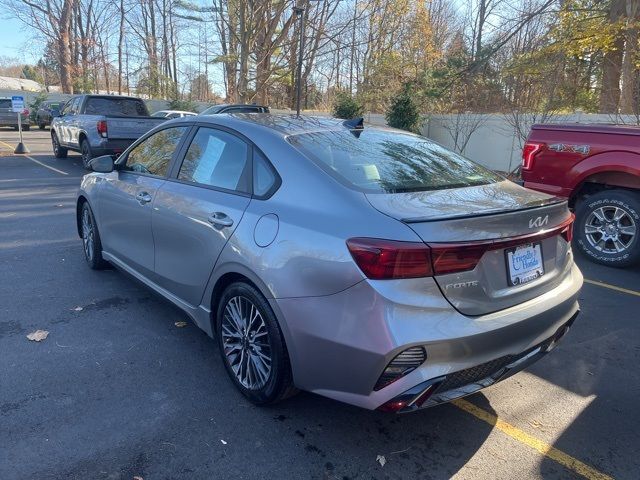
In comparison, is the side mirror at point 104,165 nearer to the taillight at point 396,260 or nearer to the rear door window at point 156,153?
the rear door window at point 156,153

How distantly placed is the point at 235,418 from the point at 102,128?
10167 mm

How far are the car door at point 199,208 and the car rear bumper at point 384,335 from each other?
0.75 meters

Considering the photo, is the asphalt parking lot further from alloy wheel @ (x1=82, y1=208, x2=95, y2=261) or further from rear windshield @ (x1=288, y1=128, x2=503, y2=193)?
rear windshield @ (x1=288, y1=128, x2=503, y2=193)

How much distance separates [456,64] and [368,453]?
21.8 meters

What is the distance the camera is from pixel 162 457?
7.97 feet

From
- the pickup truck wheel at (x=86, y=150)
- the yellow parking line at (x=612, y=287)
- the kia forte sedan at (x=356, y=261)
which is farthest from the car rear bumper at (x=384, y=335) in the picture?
the pickup truck wheel at (x=86, y=150)

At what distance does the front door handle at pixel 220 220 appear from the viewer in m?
2.89

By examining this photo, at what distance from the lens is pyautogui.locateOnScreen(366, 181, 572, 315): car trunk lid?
2.21 metres

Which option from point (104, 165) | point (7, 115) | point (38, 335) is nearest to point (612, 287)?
point (104, 165)

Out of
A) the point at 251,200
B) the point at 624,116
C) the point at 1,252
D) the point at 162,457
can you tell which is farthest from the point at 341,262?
the point at 624,116

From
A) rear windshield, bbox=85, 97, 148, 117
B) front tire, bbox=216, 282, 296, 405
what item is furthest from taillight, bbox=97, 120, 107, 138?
front tire, bbox=216, 282, 296, 405

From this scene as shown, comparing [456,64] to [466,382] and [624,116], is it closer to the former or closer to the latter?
[624,116]

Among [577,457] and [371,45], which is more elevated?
[371,45]

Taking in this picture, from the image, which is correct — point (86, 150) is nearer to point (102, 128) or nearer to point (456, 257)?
point (102, 128)
